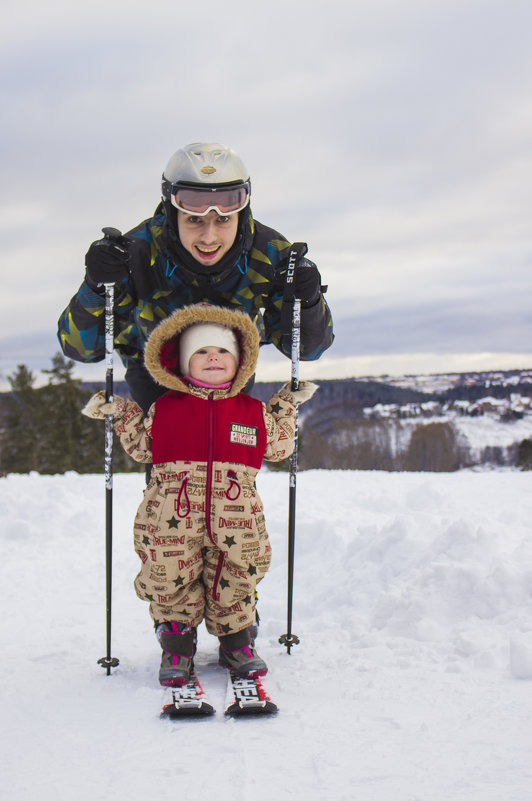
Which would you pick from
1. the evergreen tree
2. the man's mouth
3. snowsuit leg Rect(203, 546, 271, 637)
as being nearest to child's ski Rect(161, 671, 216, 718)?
snowsuit leg Rect(203, 546, 271, 637)

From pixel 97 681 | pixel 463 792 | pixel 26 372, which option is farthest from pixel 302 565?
pixel 26 372

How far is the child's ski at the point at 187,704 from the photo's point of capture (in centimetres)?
285

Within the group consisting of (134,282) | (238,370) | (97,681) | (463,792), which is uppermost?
(134,282)

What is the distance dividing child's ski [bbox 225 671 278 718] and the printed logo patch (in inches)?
49.2

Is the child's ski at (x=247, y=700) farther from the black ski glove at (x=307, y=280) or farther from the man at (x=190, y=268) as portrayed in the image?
the black ski glove at (x=307, y=280)

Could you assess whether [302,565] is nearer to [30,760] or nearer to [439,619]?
[439,619]

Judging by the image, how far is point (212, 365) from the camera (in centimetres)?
331

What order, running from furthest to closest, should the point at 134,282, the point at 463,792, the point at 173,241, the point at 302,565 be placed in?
the point at 302,565
the point at 134,282
the point at 173,241
the point at 463,792

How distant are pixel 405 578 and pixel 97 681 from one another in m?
2.18

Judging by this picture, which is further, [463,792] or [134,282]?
[134,282]

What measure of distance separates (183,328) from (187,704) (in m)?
1.96

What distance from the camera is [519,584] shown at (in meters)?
3.84

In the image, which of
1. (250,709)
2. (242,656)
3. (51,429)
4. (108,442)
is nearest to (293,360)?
(108,442)

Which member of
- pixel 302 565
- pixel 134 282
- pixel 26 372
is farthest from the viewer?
pixel 26 372
